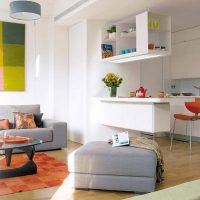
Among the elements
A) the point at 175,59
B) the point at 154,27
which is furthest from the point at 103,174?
the point at 175,59

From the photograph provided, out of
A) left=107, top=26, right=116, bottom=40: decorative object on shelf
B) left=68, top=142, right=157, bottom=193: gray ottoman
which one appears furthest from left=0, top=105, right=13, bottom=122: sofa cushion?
left=68, top=142, right=157, bottom=193: gray ottoman

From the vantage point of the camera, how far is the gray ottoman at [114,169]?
3.01m

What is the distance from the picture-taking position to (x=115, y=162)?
9.92ft

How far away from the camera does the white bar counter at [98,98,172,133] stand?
4598mm

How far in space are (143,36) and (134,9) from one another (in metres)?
0.60

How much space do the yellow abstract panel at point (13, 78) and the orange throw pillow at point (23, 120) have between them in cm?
93

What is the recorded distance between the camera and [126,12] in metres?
5.47

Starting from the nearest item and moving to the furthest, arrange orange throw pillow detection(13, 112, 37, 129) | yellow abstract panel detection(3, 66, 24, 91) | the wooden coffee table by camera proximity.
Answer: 1. the wooden coffee table
2. orange throw pillow detection(13, 112, 37, 129)
3. yellow abstract panel detection(3, 66, 24, 91)

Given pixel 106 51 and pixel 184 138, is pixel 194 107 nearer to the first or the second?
pixel 184 138

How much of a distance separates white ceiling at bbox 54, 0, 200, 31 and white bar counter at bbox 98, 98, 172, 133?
1.61 m

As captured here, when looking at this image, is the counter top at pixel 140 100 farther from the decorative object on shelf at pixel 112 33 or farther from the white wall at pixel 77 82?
the decorative object on shelf at pixel 112 33

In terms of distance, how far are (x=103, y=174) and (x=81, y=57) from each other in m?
3.49

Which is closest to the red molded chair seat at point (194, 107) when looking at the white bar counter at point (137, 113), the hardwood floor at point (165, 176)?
the white bar counter at point (137, 113)

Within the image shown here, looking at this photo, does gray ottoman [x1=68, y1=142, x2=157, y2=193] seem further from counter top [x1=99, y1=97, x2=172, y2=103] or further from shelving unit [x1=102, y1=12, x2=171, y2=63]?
shelving unit [x1=102, y1=12, x2=171, y2=63]
